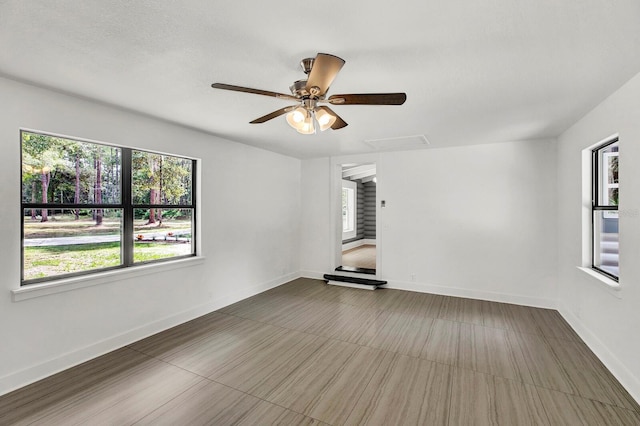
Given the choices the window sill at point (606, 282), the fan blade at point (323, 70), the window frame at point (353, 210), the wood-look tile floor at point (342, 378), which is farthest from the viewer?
the window frame at point (353, 210)

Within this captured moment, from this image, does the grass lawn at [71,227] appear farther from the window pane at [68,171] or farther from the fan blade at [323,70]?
the fan blade at [323,70]

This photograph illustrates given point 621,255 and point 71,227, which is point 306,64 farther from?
point 621,255

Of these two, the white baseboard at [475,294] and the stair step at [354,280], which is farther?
the stair step at [354,280]

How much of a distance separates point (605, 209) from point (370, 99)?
2893 millimetres

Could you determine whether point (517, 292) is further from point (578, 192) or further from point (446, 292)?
point (578, 192)

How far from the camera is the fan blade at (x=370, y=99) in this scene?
1833 mm

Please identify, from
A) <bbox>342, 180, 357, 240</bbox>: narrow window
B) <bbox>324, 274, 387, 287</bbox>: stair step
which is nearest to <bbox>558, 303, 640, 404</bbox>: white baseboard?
<bbox>324, 274, 387, 287</bbox>: stair step

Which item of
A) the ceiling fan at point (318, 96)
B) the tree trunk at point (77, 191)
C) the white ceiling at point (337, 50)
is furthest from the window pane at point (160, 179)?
the ceiling fan at point (318, 96)

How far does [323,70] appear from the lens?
1715 millimetres

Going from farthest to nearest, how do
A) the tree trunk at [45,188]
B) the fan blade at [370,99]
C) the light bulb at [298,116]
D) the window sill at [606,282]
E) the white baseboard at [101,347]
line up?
the tree trunk at [45,188]
the window sill at [606,282]
the white baseboard at [101,347]
the light bulb at [298,116]
the fan blade at [370,99]

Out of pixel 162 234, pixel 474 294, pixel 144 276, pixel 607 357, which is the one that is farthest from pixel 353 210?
pixel 607 357

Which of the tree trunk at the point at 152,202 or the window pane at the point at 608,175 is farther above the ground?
the window pane at the point at 608,175

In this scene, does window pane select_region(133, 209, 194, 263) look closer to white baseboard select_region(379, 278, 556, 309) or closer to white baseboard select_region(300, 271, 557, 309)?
white baseboard select_region(300, 271, 557, 309)

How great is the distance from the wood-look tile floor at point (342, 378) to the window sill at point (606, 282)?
73 cm
